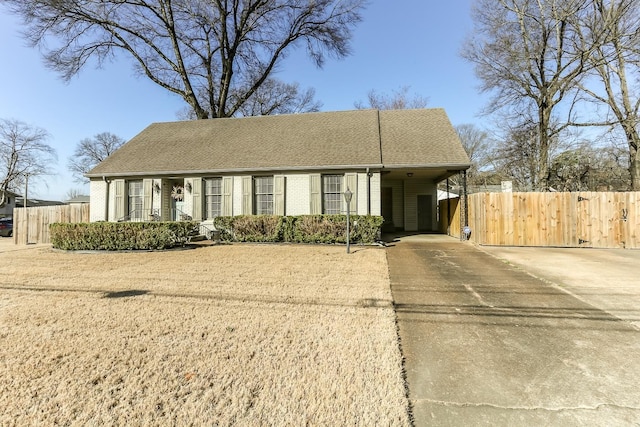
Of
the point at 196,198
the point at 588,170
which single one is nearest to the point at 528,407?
the point at 196,198

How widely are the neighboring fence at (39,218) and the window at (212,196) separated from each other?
6286mm

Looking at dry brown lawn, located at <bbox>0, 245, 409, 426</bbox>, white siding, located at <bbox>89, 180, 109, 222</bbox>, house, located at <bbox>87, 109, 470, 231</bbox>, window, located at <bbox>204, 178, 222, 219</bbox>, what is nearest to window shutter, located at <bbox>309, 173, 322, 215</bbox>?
house, located at <bbox>87, 109, 470, 231</bbox>

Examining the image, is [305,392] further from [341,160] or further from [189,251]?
[341,160]

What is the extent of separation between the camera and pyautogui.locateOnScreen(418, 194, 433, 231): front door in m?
16.7

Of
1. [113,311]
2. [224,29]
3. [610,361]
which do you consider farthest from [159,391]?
[224,29]

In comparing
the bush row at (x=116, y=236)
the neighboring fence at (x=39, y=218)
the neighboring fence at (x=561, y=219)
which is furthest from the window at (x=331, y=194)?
the neighboring fence at (x=39, y=218)

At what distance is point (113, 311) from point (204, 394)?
2664 mm

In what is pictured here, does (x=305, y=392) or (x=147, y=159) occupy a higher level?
(x=147, y=159)

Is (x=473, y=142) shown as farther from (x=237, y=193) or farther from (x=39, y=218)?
(x=39, y=218)

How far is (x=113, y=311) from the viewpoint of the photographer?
4098 mm

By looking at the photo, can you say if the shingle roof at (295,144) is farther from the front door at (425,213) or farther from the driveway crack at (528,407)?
the driveway crack at (528,407)

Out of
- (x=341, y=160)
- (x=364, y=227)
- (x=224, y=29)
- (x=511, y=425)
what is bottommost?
(x=511, y=425)

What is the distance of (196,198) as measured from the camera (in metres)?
13.1

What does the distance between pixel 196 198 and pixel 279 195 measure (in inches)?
148
